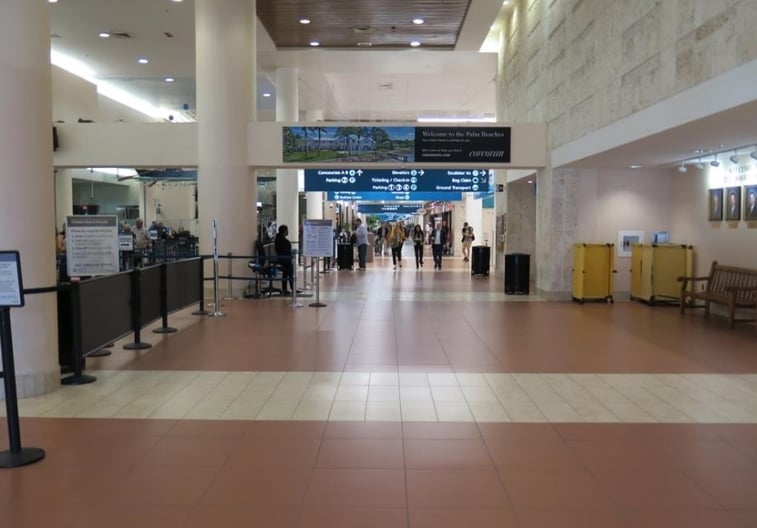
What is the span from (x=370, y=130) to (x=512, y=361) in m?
7.98

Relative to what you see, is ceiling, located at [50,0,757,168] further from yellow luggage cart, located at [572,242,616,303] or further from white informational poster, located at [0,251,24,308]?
white informational poster, located at [0,251,24,308]

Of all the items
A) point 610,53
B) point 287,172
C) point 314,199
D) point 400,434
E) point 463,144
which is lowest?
point 400,434

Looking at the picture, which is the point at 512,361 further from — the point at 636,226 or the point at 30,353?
the point at 636,226

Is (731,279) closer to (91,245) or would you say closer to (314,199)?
(91,245)

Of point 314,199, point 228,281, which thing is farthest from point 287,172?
point 228,281

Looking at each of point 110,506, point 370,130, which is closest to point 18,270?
point 110,506

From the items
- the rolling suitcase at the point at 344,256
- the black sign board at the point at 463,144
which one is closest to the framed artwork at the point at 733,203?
the black sign board at the point at 463,144

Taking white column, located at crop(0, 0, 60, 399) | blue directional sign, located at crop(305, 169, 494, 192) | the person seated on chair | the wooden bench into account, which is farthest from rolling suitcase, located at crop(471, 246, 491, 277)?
white column, located at crop(0, 0, 60, 399)

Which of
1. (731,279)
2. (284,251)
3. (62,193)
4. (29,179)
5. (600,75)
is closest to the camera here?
(29,179)

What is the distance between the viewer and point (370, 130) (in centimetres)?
1393

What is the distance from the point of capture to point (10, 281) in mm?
4082

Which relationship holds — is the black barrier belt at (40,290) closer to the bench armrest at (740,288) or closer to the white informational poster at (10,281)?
the white informational poster at (10,281)

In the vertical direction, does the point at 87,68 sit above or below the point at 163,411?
above

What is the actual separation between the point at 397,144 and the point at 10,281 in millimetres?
10616
